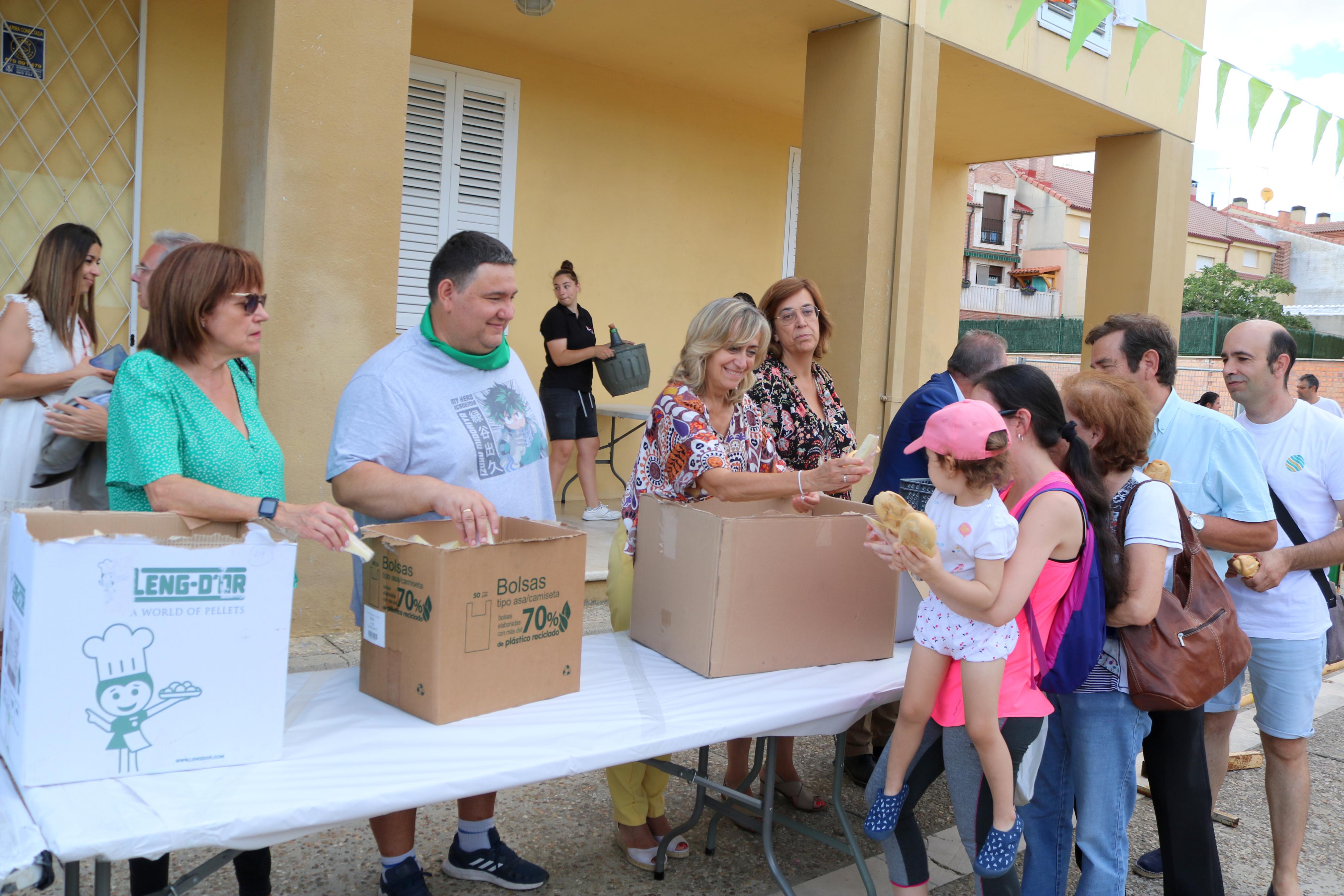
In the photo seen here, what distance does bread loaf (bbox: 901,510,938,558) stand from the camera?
202 cm

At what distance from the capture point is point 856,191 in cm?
614

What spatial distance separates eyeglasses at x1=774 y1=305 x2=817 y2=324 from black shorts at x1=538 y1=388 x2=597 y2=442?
10.8 ft

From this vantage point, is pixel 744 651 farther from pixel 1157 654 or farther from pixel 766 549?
pixel 1157 654

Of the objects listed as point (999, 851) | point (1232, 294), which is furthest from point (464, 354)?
point (1232, 294)

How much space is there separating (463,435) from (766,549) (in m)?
0.83

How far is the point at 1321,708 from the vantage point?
5.10 m

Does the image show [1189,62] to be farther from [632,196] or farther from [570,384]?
[570,384]

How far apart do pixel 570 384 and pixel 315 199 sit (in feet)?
9.23

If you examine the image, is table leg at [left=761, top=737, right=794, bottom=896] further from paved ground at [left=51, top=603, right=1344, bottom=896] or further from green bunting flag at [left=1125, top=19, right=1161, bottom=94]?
green bunting flag at [left=1125, top=19, right=1161, bottom=94]

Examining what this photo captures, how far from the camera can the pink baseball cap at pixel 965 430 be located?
2.07 m

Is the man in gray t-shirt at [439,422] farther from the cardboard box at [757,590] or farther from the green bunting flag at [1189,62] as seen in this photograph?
the green bunting flag at [1189,62]

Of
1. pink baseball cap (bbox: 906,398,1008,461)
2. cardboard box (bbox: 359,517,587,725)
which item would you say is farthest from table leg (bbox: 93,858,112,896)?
pink baseball cap (bbox: 906,398,1008,461)

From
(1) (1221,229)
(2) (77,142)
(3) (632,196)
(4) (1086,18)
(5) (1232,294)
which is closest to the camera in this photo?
(2) (77,142)

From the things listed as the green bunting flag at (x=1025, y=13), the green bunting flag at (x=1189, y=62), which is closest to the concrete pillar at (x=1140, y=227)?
the green bunting flag at (x=1189, y=62)
